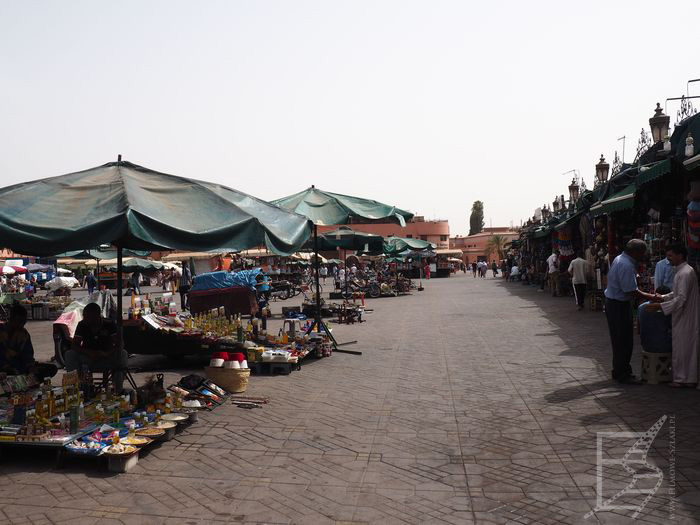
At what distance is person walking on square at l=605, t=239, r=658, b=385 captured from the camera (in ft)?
25.0

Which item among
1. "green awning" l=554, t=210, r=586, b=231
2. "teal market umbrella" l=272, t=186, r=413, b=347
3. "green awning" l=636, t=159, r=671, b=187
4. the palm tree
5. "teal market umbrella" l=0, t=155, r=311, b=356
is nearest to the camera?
"teal market umbrella" l=0, t=155, r=311, b=356

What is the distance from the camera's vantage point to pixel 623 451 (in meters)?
5.03

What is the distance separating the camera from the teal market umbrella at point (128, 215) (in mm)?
4941

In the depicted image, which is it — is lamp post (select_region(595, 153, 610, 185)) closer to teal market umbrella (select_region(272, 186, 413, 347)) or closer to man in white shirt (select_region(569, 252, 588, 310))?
man in white shirt (select_region(569, 252, 588, 310))

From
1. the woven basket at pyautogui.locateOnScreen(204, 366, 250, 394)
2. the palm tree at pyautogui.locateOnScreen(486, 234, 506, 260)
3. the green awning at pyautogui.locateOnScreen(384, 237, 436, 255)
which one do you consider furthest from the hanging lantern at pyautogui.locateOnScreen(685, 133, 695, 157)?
the palm tree at pyautogui.locateOnScreen(486, 234, 506, 260)

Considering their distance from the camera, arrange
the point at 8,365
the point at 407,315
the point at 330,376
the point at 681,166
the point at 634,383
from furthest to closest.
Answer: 1. the point at 407,315
2. the point at 330,376
3. the point at 681,166
4. the point at 634,383
5. the point at 8,365

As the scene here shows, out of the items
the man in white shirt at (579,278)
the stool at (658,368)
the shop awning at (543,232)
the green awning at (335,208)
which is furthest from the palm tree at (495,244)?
the stool at (658,368)

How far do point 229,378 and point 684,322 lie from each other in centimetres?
550

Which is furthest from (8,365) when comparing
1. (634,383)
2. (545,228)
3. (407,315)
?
(545,228)

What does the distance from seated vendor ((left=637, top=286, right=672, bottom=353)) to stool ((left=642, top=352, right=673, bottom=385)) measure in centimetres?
9

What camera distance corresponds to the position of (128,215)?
5.09 m

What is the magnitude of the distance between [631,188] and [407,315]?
8497 millimetres

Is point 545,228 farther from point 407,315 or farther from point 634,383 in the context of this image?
point 634,383

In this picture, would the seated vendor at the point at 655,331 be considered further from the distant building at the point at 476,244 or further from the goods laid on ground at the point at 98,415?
the distant building at the point at 476,244
